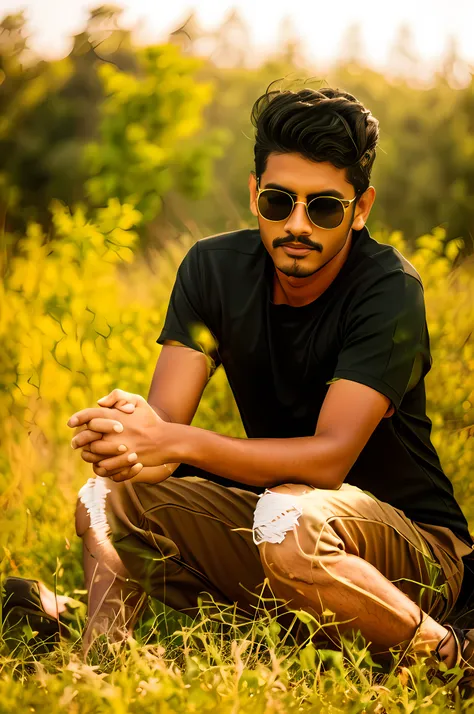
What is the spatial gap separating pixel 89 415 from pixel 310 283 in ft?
2.86

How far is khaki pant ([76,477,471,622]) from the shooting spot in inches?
101

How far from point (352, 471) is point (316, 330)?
47 cm

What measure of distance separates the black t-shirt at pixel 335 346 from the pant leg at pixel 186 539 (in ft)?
1.07

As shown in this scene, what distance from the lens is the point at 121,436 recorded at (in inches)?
102

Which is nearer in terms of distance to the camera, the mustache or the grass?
the grass

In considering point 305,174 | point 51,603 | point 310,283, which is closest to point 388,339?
point 310,283

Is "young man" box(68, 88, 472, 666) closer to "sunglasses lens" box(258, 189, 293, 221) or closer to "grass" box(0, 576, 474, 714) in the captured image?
"sunglasses lens" box(258, 189, 293, 221)

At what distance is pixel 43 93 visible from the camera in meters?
13.1

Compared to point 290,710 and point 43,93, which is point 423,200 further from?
point 290,710

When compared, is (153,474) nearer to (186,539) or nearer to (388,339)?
(186,539)

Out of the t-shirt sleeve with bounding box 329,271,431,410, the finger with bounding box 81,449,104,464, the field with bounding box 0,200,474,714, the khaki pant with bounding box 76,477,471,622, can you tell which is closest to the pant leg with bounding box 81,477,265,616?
the khaki pant with bounding box 76,477,471,622

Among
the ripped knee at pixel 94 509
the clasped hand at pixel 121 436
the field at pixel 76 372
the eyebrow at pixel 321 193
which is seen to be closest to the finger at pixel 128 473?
the clasped hand at pixel 121 436

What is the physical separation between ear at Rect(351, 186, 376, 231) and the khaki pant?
33.2 inches

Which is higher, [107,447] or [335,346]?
[335,346]
